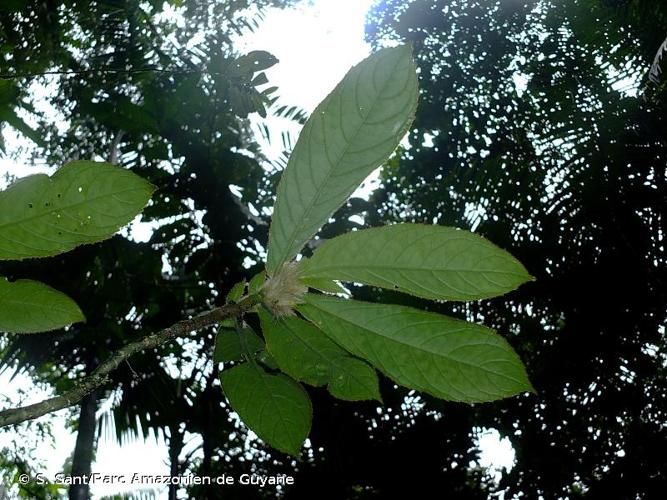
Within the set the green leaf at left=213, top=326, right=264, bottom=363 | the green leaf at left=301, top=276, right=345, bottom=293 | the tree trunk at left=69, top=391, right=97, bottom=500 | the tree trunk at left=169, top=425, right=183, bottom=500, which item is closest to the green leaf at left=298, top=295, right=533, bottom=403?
the green leaf at left=301, top=276, right=345, bottom=293

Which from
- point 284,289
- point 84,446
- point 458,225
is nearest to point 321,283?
point 284,289

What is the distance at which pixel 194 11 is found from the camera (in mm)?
3293

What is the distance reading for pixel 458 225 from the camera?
3.51 m

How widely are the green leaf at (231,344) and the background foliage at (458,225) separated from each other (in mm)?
1587

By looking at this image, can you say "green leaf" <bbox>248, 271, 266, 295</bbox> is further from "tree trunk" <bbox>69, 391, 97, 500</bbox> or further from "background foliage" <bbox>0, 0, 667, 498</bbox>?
"tree trunk" <bbox>69, 391, 97, 500</bbox>

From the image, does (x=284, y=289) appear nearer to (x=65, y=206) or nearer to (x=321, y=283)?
(x=321, y=283)

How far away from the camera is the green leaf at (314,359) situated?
51cm

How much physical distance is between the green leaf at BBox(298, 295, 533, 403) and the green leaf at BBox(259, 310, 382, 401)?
0.05 meters

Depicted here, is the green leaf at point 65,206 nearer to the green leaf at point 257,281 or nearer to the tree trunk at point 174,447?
the green leaf at point 257,281

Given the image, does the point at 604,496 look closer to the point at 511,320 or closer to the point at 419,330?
the point at 511,320

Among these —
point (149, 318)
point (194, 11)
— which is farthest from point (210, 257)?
point (194, 11)

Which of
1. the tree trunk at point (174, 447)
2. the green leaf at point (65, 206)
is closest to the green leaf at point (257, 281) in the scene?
the green leaf at point (65, 206)

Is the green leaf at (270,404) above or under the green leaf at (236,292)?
under

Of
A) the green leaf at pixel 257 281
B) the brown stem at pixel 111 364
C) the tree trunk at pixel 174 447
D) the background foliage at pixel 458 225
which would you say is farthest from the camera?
the tree trunk at pixel 174 447
